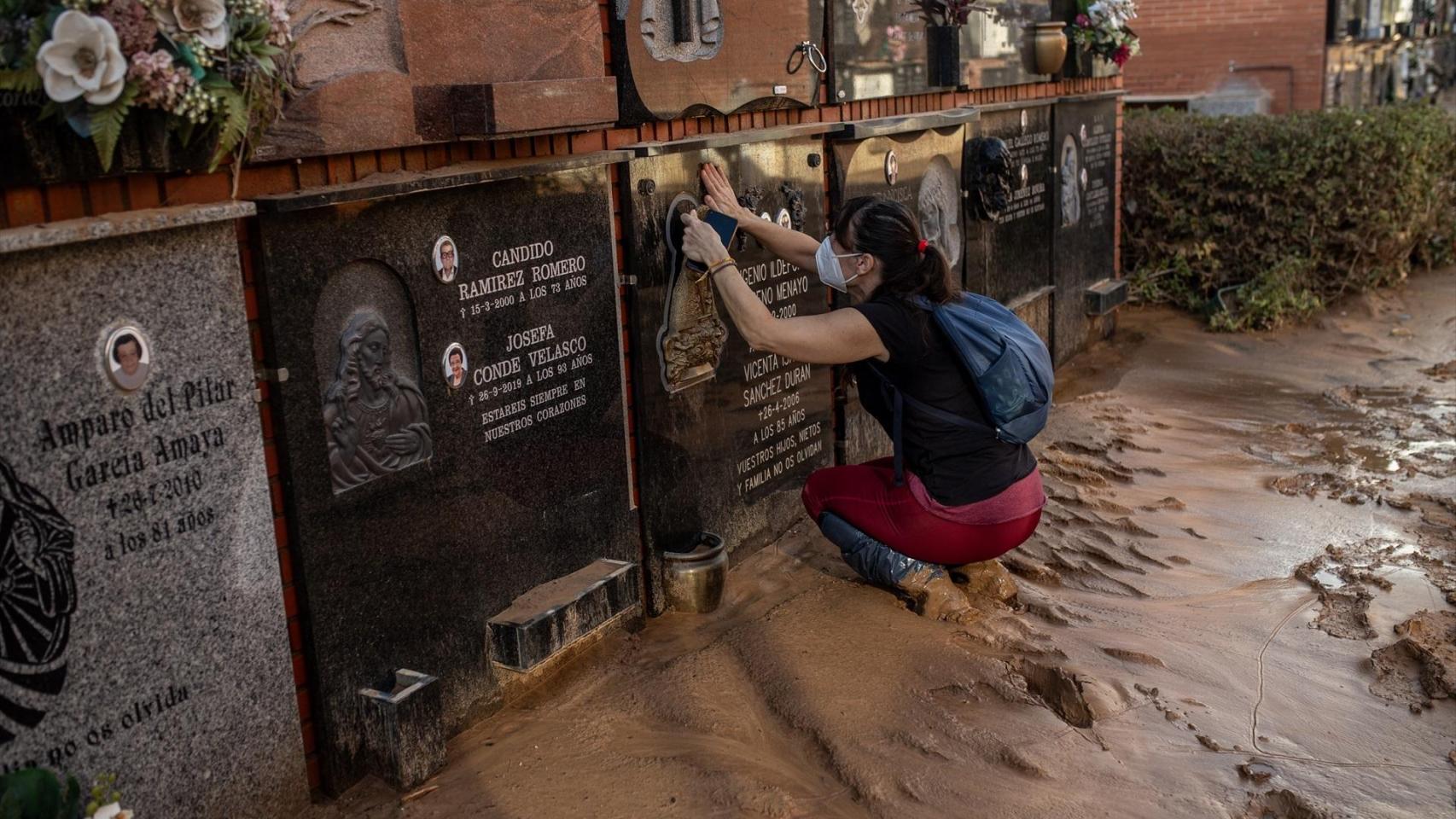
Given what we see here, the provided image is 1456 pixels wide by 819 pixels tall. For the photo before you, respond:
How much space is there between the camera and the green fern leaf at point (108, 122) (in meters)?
2.72

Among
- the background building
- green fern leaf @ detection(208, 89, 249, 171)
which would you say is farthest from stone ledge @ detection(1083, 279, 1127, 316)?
green fern leaf @ detection(208, 89, 249, 171)

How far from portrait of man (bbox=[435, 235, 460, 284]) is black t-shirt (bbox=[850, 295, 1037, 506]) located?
137cm

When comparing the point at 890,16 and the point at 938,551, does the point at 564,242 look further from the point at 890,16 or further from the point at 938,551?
the point at 890,16

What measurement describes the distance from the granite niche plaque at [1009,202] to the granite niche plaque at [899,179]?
13 centimetres

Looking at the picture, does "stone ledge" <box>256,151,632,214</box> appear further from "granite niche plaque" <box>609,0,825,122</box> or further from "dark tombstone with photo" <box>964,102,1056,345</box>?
"dark tombstone with photo" <box>964,102,1056,345</box>

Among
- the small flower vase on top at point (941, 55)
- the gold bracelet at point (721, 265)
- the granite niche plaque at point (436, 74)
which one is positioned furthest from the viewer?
the small flower vase on top at point (941, 55)

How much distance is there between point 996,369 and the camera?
4621 millimetres

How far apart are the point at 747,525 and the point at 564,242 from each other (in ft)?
5.41

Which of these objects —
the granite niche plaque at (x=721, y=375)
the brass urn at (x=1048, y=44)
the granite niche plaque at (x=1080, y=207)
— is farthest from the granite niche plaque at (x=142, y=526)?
the granite niche plaque at (x=1080, y=207)

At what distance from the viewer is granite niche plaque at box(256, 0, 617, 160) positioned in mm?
3469

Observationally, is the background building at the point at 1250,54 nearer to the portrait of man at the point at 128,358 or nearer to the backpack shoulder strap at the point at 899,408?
the backpack shoulder strap at the point at 899,408

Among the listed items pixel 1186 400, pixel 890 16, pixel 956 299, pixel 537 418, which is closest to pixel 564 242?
pixel 537 418

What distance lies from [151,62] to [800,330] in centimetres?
222

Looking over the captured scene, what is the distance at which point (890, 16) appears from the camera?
677 centimetres
